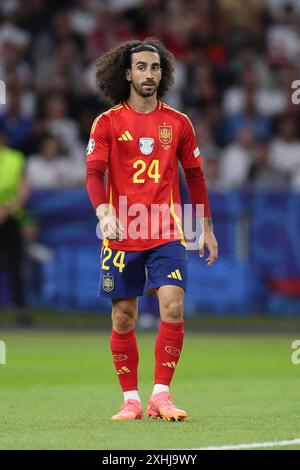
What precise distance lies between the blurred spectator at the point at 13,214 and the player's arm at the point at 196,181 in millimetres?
8957

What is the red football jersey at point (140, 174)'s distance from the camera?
8375 mm

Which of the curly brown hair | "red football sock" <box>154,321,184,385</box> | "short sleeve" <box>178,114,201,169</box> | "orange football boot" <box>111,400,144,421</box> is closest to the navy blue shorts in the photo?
"red football sock" <box>154,321,184,385</box>

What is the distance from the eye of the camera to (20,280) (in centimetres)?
1761

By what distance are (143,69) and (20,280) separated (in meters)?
9.43

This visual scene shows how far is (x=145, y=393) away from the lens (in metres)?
10.1

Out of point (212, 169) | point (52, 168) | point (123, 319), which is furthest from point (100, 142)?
point (52, 168)

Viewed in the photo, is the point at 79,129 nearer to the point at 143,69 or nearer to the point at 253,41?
the point at 253,41

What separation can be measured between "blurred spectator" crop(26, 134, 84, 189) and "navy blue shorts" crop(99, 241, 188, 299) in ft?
34.2

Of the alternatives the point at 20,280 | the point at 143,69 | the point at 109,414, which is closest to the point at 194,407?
the point at 109,414

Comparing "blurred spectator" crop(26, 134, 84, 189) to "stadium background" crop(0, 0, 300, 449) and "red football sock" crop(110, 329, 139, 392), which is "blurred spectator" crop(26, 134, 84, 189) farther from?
"red football sock" crop(110, 329, 139, 392)

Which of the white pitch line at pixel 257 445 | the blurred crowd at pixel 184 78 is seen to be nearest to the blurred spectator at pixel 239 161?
the blurred crowd at pixel 184 78

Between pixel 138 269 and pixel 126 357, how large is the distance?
603 millimetres

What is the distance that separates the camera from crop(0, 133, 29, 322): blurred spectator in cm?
1750

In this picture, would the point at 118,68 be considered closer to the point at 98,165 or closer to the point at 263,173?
the point at 98,165
